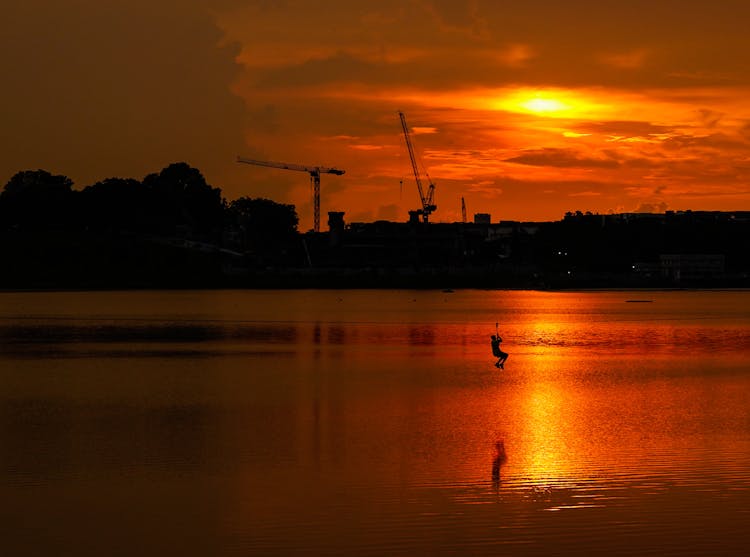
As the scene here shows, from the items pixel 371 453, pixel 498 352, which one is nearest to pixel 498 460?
pixel 371 453

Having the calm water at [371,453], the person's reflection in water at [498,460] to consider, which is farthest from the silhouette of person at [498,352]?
the person's reflection in water at [498,460]

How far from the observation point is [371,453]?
31.2 metres

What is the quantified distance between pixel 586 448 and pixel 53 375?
29.0 m

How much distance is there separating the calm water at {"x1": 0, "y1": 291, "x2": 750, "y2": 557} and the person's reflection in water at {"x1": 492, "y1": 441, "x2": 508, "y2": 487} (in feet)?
0.46

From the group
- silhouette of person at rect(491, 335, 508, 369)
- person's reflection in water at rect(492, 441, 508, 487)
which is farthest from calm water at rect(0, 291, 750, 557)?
silhouette of person at rect(491, 335, 508, 369)

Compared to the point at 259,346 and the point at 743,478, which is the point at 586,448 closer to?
the point at 743,478

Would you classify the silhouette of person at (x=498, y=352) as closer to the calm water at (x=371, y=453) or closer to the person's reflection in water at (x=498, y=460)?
the calm water at (x=371, y=453)

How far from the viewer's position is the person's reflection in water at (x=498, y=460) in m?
27.2

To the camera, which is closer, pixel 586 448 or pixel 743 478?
pixel 743 478

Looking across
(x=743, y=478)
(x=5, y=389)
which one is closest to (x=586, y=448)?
(x=743, y=478)

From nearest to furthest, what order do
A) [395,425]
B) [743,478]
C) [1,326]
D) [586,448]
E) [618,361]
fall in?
1. [743,478]
2. [586,448]
3. [395,425]
4. [618,361]
5. [1,326]

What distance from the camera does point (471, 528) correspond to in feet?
73.2

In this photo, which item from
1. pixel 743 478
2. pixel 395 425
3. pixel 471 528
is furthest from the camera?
pixel 395 425

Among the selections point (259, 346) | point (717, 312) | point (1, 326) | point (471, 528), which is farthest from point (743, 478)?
point (717, 312)
